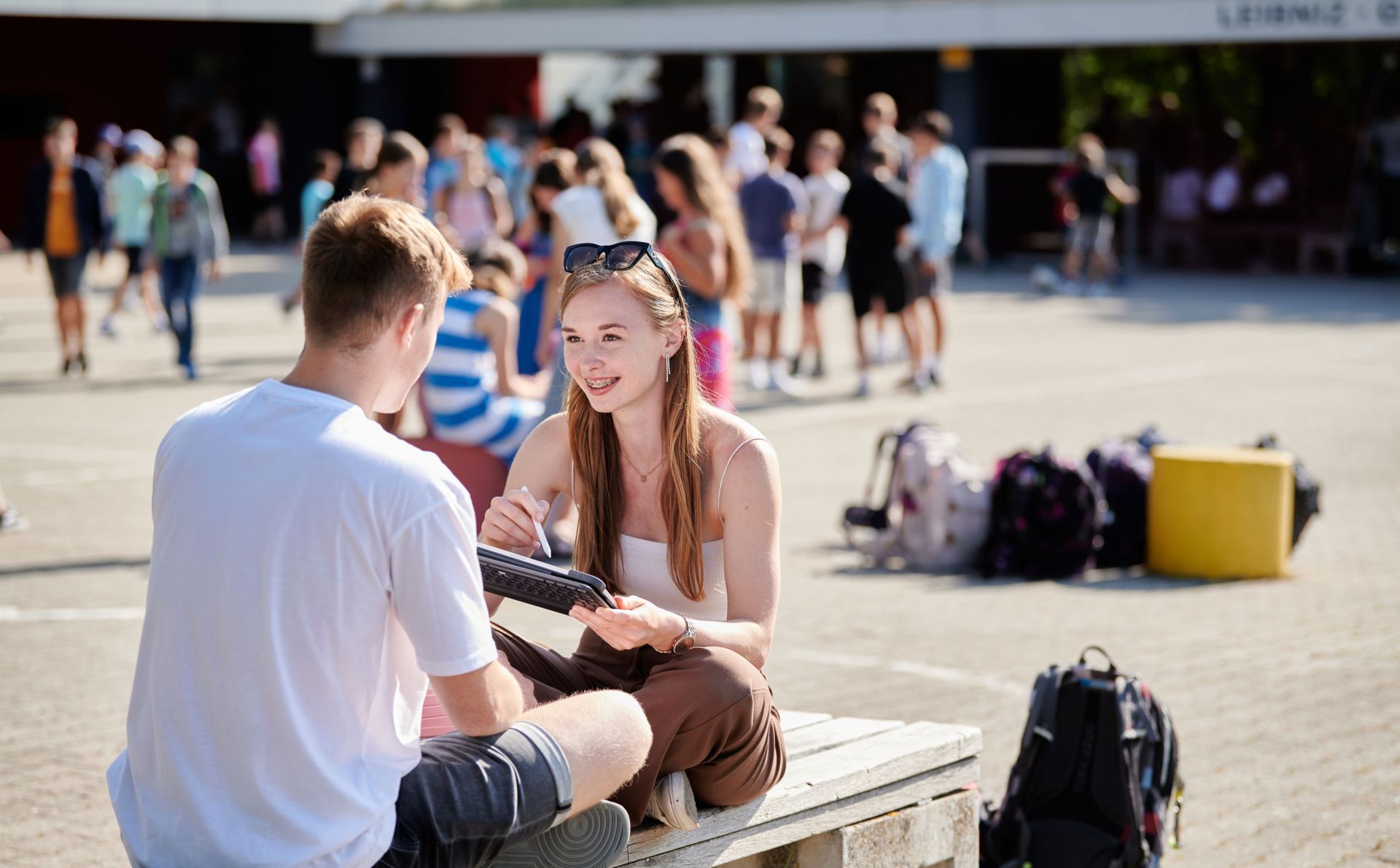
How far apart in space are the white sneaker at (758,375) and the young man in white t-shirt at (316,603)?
11.6 meters

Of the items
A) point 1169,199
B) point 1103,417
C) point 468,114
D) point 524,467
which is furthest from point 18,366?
point 468,114

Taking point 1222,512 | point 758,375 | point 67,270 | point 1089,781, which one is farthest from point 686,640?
point 67,270

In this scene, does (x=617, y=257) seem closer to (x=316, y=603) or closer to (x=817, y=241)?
(x=316, y=603)

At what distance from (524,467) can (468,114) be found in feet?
105

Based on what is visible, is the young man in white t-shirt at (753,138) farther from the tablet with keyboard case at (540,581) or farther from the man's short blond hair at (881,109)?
the tablet with keyboard case at (540,581)

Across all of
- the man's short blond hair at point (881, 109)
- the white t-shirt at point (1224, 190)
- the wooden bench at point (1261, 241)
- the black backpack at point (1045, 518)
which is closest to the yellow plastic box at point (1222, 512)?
the black backpack at point (1045, 518)

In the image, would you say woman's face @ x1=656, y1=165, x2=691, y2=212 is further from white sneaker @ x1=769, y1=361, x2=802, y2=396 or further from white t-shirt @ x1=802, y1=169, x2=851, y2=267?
white t-shirt @ x1=802, y1=169, x2=851, y2=267

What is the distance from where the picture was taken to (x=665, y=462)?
381 centimetres

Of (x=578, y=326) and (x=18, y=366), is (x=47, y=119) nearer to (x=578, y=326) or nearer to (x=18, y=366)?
(x=18, y=366)

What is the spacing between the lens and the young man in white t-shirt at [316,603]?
2791 millimetres

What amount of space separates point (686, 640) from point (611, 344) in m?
0.69

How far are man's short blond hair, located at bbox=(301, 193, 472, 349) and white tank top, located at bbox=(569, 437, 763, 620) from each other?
1060 mm

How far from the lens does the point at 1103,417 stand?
1274cm

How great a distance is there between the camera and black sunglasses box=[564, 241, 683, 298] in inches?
149
